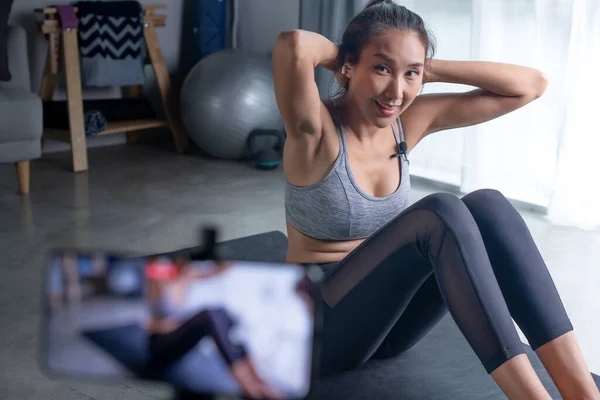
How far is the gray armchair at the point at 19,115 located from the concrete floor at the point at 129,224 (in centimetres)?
19

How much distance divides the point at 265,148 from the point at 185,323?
318 centimetres

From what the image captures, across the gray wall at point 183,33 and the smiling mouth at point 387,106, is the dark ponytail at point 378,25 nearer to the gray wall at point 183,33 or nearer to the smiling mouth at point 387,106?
the smiling mouth at point 387,106

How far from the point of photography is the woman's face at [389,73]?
151 centimetres

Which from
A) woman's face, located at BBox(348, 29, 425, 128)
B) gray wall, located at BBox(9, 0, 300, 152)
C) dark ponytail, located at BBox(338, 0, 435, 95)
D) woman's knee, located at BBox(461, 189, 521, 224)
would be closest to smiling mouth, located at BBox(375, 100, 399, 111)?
woman's face, located at BBox(348, 29, 425, 128)

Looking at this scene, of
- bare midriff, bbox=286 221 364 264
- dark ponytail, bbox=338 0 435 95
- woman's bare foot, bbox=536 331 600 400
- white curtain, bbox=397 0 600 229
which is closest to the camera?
woman's bare foot, bbox=536 331 600 400

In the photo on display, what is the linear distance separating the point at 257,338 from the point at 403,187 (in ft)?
3.05

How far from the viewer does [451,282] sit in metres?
1.29

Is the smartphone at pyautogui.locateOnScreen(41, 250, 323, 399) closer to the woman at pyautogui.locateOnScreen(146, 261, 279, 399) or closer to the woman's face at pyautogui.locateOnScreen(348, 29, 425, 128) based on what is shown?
the woman at pyautogui.locateOnScreen(146, 261, 279, 399)

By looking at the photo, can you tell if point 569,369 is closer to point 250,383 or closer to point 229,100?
point 250,383

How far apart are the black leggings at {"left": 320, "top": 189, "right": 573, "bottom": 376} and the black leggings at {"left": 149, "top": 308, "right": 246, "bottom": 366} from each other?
0.57 meters

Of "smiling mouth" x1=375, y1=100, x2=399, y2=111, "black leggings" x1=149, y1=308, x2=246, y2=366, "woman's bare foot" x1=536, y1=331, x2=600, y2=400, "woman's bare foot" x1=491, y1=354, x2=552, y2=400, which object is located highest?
"smiling mouth" x1=375, y1=100, x2=399, y2=111

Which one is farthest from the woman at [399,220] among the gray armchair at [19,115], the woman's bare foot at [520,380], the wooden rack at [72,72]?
the wooden rack at [72,72]

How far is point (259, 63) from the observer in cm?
399

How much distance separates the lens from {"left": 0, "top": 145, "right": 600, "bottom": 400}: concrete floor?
194 centimetres
